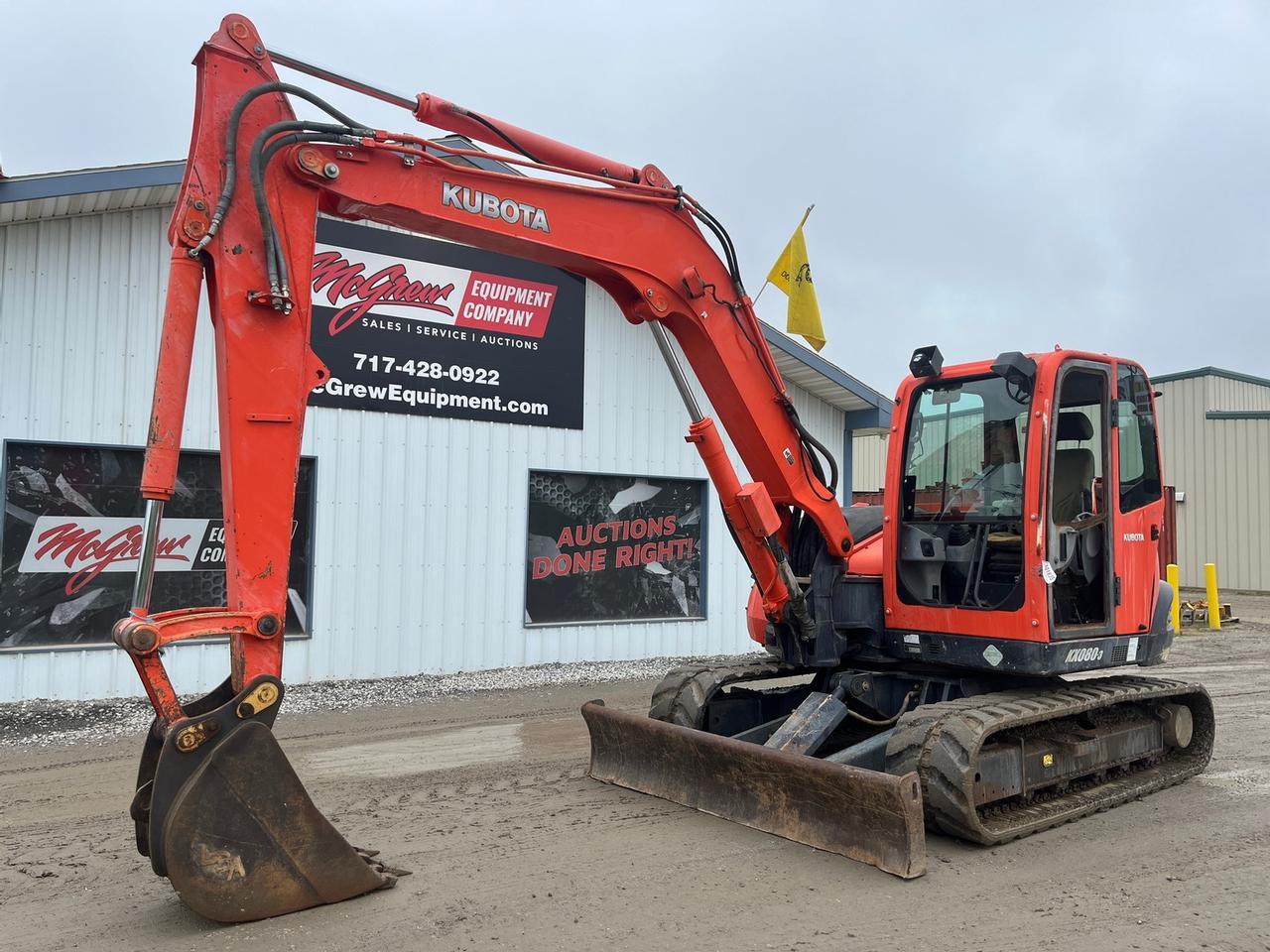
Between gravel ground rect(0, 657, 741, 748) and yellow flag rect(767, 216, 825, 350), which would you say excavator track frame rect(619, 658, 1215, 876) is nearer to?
gravel ground rect(0, 657, 741, 748)

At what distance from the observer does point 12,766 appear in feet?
23.1

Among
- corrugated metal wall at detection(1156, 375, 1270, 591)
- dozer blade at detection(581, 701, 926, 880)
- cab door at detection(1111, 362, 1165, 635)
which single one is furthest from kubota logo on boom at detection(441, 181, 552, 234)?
corrugated metal wall at detection(1156, 375, 1270, 591)

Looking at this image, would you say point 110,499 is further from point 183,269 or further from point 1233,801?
point 1233,801

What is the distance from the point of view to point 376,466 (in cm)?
1052

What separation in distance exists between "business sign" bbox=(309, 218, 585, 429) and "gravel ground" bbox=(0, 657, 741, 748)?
9.45 feet

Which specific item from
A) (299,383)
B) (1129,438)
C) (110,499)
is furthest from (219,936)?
(110,499)

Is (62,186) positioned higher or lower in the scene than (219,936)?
higher

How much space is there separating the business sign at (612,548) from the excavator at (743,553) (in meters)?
5.04

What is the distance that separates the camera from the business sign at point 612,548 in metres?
11.6

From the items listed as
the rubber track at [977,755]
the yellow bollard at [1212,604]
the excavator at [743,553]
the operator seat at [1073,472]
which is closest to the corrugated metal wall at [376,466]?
the excavator at [743,553]

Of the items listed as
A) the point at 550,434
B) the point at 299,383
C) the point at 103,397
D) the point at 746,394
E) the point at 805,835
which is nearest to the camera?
the point at 299,383

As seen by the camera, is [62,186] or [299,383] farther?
[62,186]

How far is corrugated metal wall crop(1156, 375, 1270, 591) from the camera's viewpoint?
24.9 metres

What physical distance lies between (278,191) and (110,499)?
19.9ft
